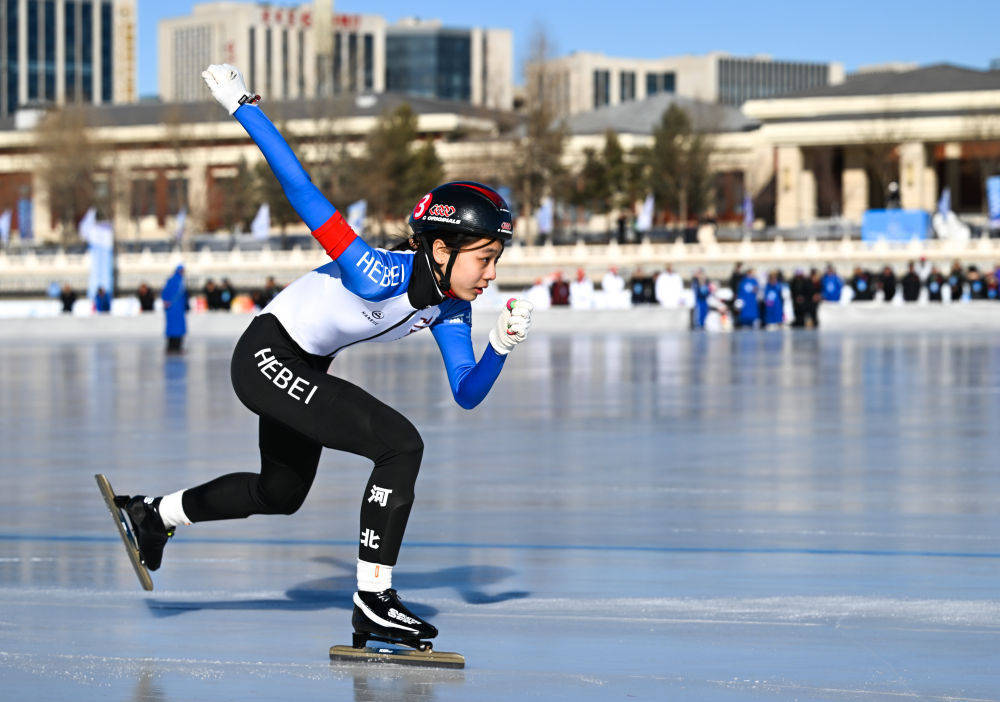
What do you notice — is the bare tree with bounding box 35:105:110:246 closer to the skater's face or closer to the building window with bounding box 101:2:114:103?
the skater's face

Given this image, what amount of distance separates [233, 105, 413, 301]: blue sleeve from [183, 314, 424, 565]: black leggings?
344 mm

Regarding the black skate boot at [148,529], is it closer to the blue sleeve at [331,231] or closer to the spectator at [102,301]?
the blue sleeve at [331,231]

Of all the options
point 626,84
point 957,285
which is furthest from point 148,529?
point 626,84

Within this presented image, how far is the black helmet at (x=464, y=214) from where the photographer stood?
4.50 m

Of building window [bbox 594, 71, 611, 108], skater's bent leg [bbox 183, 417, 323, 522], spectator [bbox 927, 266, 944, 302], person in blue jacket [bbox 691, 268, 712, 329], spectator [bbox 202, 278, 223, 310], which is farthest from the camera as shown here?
building window [bbox 594, 71, 611, 108]

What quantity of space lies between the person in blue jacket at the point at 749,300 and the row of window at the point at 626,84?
500 ft

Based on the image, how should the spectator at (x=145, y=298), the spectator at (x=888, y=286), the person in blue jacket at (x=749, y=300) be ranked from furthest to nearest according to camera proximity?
the spectator at (x=145, y=298), the spectator at (x=888, y=286), the person in blue jacket at (x=749, y=300)

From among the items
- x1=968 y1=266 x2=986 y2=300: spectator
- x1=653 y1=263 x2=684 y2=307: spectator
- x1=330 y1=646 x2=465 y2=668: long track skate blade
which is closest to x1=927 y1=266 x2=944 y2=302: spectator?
x1=968 y1=266 x2=986 y2=300: spectator

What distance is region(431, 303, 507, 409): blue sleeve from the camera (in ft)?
15.5

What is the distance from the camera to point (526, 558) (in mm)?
6477

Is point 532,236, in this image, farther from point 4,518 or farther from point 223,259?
point 4,518

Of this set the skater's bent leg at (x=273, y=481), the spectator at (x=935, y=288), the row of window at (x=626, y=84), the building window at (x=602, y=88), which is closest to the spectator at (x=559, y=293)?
the spectator at (x=935, y=288)

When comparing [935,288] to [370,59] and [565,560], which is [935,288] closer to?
[565,560]

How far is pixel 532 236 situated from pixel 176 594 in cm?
7255
